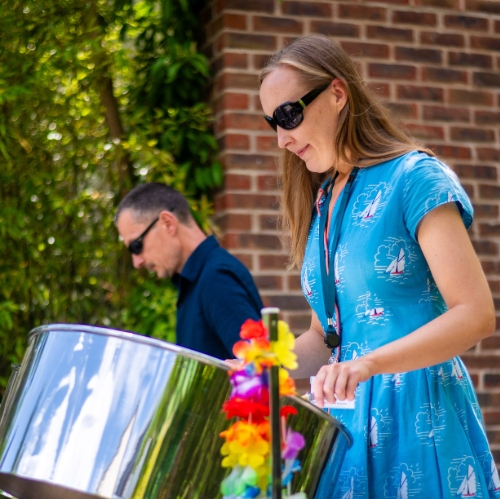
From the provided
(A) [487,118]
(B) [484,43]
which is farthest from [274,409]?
(B) [484,43]

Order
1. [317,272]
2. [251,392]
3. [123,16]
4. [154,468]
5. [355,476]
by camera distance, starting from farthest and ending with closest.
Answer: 1. [123,16]
2. [317,272]
3. [355,476]
4. [154,468]
5. [251,392]

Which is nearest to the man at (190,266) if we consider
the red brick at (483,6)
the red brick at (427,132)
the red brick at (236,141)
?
the red brick at (236,141)

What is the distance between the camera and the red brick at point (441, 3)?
10.2 ft

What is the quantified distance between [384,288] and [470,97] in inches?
74.2

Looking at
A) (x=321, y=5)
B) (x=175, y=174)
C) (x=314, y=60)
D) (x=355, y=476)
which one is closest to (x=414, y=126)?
(x=321, y=5)

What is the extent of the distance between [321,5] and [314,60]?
1.47 metres

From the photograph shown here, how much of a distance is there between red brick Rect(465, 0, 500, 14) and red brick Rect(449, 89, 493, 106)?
30 cm

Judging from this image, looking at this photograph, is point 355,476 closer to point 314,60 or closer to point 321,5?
point 314,60

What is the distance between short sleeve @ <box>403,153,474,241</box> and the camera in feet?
4.55

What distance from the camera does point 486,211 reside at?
311 centimetres

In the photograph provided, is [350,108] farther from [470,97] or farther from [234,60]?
[470,97]

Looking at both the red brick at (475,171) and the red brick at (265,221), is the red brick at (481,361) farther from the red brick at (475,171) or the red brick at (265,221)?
the red brick at (265,221)

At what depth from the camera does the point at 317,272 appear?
157cm

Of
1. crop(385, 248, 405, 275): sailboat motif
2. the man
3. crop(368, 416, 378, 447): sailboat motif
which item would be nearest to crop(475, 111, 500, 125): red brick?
the man
